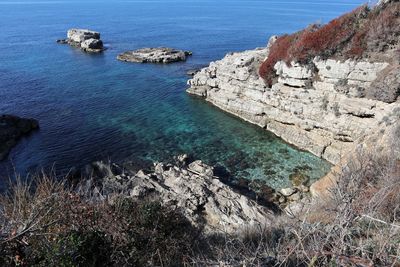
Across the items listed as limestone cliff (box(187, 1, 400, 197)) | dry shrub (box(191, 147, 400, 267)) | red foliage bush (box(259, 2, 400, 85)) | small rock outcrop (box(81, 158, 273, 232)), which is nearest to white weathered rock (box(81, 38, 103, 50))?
limestone cliff (box(187, 1, 400, 197))

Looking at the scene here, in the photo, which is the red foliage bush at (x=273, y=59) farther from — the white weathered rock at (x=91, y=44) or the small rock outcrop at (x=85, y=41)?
the white weathered rock at (x=91, y=44)

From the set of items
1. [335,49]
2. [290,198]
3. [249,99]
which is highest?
[335,49]

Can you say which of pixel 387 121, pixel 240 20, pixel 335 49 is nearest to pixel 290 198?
pixel 387 121

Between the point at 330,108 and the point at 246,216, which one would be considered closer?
the point at 246,216

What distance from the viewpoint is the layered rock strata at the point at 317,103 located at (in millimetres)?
29797

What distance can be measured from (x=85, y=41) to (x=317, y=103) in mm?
57602

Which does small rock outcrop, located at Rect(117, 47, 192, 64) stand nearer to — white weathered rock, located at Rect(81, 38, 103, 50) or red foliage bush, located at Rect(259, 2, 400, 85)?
white weathered rock, located at Rect(81, 38, 103, 50)

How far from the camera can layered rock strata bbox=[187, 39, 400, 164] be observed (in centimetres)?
2980

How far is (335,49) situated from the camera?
33094 mm

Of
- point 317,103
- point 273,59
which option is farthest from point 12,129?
point 317,103

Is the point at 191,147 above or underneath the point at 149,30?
underneath

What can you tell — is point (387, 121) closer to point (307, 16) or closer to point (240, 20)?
point (240, 20)

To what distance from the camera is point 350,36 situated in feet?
108

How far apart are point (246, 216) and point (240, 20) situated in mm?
99513
